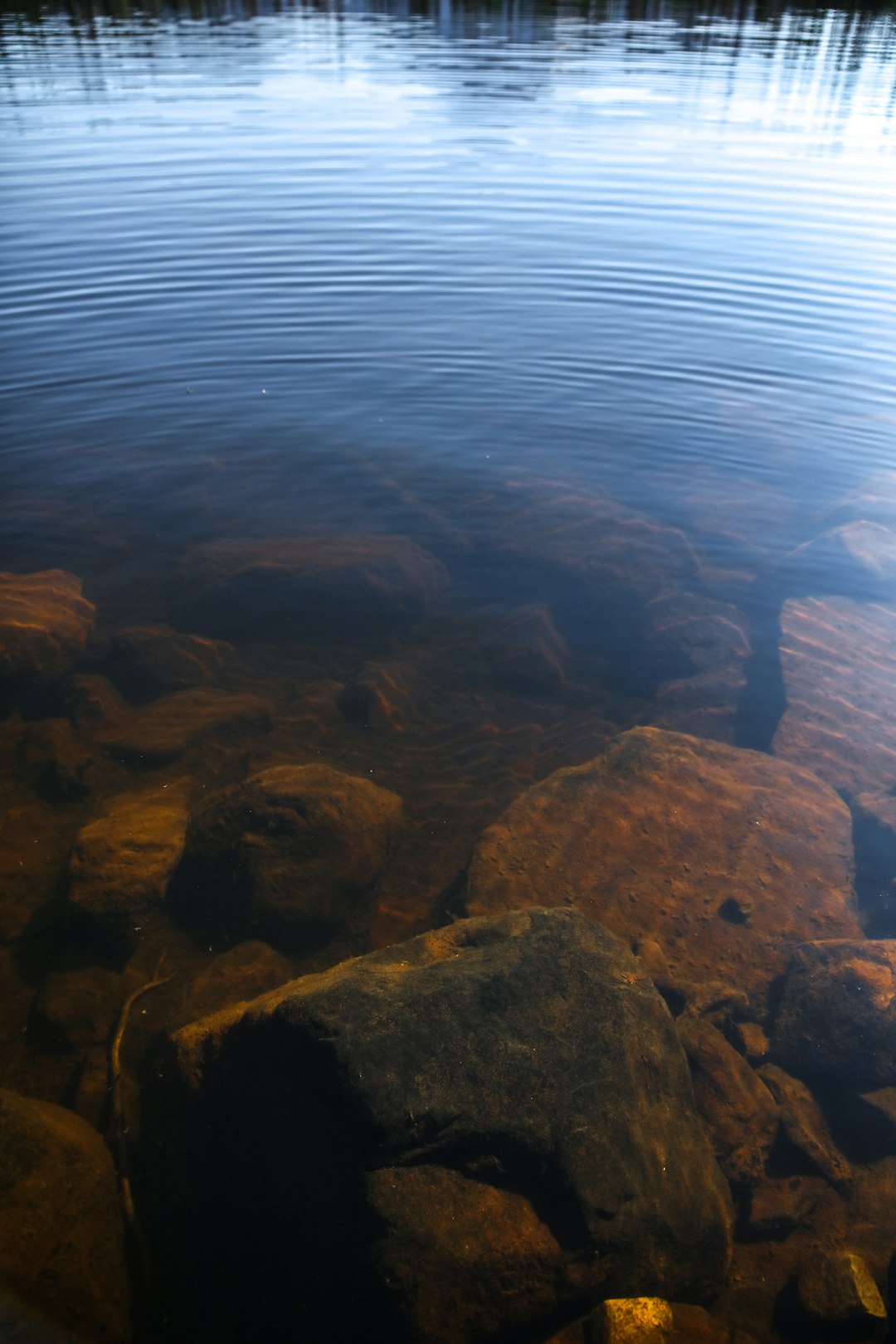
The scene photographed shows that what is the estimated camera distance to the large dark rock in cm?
416

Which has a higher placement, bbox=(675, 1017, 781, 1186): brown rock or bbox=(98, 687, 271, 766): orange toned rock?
bbox=(98, 687, 271, 766): orange toned rock

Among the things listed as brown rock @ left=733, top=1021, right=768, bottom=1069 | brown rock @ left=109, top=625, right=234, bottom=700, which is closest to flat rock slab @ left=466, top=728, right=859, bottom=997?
brown rock @ left=733, top=1021, right=768, bottom=1069

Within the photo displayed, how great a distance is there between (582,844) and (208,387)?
31.1 ft

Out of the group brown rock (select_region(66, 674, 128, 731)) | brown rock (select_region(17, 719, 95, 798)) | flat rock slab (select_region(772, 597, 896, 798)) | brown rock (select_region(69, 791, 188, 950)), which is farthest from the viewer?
brown rock (select_region(66, 674, 128, 731))

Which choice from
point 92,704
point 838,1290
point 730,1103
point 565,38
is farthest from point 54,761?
point 565,38

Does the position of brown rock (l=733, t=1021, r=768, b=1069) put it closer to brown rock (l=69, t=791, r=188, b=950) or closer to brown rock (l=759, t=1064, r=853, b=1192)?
brown rock (l=759, t=1064, r=853, b=1192)

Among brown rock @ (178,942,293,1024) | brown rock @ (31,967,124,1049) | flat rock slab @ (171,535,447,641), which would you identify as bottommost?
brown rock @ (178,942,293,1024)

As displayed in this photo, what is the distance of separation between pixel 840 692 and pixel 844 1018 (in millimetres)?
3556

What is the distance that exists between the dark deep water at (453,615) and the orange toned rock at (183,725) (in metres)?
0.04

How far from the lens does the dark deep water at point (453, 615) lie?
562 cm

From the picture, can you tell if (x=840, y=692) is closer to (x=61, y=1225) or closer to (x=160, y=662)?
(x=160, y=662)

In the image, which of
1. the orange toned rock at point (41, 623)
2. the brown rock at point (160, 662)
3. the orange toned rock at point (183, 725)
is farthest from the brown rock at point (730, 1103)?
the orange toned rock at point (41, 623)

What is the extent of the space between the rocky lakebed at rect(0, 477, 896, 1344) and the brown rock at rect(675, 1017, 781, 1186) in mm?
22

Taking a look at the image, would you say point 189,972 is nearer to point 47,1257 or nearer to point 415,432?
point 47,1257
